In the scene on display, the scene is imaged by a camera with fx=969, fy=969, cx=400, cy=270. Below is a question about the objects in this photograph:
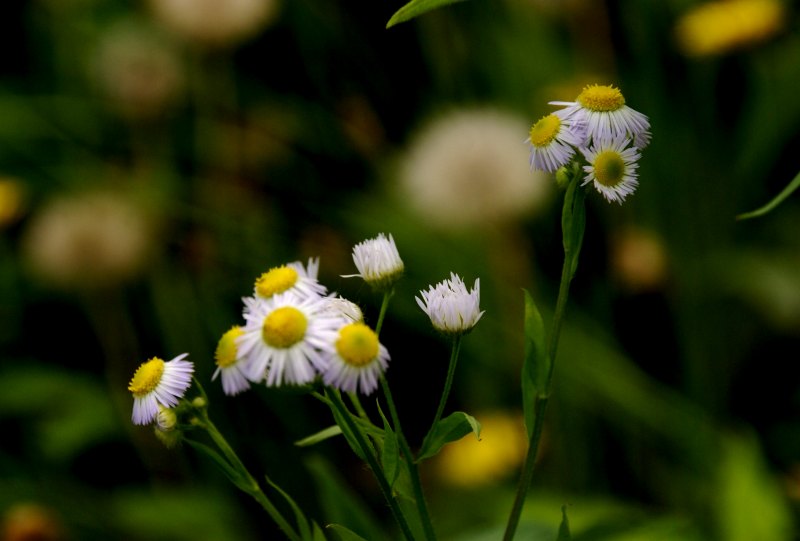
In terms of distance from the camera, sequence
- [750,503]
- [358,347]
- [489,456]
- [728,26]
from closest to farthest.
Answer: [358,347] → [750,503] → [489,456] → [728,26]

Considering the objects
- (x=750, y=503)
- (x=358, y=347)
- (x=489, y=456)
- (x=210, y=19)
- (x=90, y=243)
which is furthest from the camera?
(x=210, y=19)

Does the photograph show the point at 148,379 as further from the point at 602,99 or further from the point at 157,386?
the point at 602,99

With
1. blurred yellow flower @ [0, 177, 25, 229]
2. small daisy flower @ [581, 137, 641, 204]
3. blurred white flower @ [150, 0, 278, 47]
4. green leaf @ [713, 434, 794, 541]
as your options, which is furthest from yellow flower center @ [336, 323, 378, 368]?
blurred white flower @ [150, 0, 278, 47]

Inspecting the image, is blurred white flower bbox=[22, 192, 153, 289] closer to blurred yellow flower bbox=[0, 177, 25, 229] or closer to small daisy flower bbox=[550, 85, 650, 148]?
blurred yellow flower bbox=[0, 177, 25, 229]

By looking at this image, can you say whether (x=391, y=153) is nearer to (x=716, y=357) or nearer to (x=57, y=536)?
(x=716, y=357)

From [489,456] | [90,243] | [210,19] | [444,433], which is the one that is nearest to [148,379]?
[444,433]

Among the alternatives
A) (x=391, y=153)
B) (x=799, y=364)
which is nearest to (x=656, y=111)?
(x=799, y=364)
